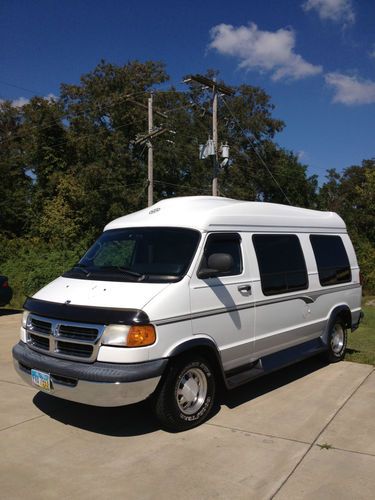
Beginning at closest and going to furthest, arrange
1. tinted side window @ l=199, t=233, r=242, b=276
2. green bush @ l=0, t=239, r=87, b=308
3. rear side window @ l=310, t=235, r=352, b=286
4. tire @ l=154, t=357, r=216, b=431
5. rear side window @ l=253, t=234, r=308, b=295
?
tire @ l=154, t=357, r=216, b=431 < tinted side window @ l=199, t=233, r=242, b=276 < rear side window @ l=253, t=234, r=308, b=295 < rear side window @ l=310, t=235, r=352, b=286 < green bush @ l=0, t=239, r=87, b=308

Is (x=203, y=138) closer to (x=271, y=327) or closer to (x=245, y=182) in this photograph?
(x=245, y=182)

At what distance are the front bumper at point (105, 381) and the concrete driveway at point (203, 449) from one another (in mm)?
462

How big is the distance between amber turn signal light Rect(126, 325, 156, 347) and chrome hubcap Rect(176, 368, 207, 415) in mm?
634

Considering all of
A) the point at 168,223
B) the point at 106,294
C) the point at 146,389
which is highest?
the point at 168,223

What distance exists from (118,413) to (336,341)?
3.82 m

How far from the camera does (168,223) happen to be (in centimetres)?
551

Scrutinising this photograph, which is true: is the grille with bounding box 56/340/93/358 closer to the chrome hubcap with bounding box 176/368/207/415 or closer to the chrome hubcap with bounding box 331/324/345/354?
the chrome hubcap with bounding box 176/368/207/415

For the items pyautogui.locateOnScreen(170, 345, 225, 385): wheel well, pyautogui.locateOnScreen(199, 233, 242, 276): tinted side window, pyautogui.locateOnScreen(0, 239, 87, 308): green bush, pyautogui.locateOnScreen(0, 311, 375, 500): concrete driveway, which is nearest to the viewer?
pyautogui.locateOnScreen(0, 311, 375, 500): concrete driveway

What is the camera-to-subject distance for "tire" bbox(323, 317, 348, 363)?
7424mm

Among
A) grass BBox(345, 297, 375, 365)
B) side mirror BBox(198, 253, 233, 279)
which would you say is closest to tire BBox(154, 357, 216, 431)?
side mirror BBox(198, 253, 233, 279)

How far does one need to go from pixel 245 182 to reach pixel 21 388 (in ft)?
140

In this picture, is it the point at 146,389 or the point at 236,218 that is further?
the point at 236,218

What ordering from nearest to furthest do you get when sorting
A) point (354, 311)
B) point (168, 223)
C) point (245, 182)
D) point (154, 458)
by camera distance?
1. point (154, 458)
2. point (168, 223)
3. point (354, 311)
4. point (245, 182)

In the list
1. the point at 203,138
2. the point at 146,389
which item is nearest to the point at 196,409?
the point at 146,389
